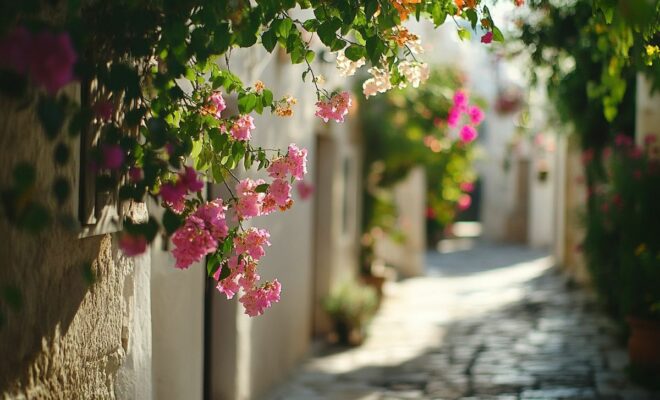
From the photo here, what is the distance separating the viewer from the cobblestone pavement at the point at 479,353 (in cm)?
724

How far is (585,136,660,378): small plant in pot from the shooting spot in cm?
714

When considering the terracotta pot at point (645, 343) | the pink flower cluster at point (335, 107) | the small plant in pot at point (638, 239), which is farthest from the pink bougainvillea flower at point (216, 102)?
the terracotta pot at point (645, 343)

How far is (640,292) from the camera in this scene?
290 inches

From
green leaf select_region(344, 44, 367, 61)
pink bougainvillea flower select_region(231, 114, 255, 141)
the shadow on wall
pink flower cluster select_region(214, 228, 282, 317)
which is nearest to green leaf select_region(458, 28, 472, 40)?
green leaf select_region(344, 44, 367, 61)

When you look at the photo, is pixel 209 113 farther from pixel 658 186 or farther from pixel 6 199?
pixel 658 186

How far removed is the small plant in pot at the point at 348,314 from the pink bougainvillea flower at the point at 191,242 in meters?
6.36

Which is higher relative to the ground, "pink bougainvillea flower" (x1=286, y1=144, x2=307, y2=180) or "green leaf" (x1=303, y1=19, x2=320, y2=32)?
"green leaf" (x1=303, y1=19, x2=320, y2=32)

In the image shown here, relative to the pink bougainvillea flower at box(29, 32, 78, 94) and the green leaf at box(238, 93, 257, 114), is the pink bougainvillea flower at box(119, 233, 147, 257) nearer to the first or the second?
the pink bougainvillea flower at box(29, 32, 78, 94)

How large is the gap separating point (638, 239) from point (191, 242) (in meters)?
5.47

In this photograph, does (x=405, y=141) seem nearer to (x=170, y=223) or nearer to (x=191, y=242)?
(x=191, y=242)

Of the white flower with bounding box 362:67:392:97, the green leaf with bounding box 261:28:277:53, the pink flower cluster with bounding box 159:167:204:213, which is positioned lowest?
the pink flower cluster with bounding box 159:167:204:213

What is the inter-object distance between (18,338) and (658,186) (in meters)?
6.08

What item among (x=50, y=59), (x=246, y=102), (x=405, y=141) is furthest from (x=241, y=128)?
(x=405, y=141)

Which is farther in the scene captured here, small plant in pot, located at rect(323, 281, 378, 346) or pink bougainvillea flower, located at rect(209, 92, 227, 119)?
Answer: small plant in pot, located at rect(323, 281, 378, 346)
